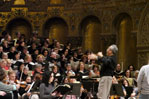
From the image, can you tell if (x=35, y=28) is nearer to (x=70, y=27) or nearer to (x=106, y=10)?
(x=70, y=27)

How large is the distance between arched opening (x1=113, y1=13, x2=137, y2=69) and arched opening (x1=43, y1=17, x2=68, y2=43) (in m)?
2.73

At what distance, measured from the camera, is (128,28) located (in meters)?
16.2

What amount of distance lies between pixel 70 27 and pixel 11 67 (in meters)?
6.91

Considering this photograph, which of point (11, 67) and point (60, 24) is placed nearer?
point (11, 67)

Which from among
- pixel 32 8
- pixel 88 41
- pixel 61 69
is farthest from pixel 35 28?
pixel 61 69

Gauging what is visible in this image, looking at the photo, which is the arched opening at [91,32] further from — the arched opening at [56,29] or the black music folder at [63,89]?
the black music folder at [63,89]

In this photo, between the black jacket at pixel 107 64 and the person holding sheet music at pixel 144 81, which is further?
the black jacket at pixel 107 64

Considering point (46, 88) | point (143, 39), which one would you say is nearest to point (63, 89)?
point (46, 88)

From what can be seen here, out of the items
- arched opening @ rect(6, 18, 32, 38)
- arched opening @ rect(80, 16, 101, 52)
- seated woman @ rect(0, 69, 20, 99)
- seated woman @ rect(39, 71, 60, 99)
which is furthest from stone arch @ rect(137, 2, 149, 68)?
seated woman @ rect(0, 69, 20, 99)

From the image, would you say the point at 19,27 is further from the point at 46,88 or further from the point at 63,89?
the point at 63,89

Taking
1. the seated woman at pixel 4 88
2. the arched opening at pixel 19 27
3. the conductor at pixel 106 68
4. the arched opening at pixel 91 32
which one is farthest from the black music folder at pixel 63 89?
the arched opening at pixel 19 27

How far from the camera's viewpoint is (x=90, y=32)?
57.0ft

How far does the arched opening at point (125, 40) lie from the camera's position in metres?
15.7

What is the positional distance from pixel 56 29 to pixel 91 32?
183 centimetres
